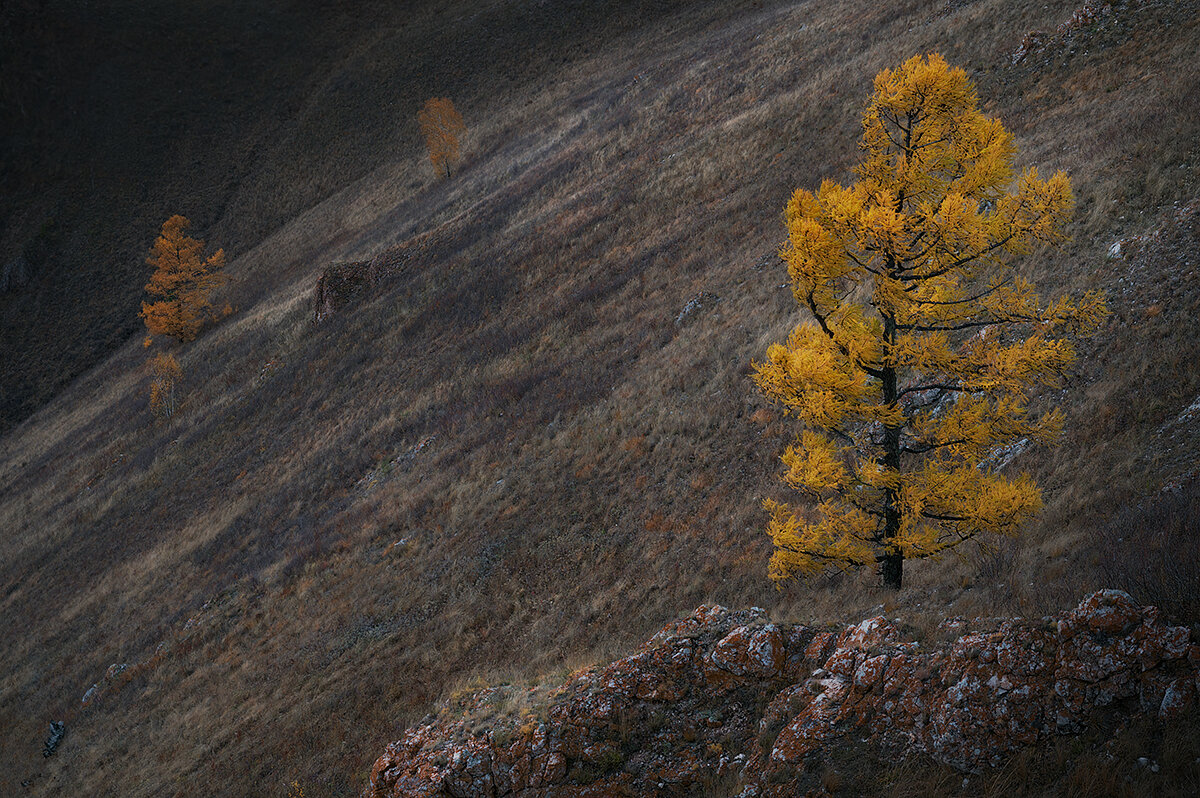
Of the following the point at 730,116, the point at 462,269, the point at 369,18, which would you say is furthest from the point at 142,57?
the point at 730,116

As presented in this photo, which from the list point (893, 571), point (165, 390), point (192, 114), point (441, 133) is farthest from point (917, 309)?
point (192, 114)

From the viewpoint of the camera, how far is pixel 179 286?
56.8 meters

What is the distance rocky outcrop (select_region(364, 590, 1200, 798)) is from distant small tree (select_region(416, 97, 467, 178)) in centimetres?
5888

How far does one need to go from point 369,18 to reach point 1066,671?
113320mm

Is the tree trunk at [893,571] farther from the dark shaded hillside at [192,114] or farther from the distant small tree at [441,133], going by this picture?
the dark shaded hillside at [192,114]

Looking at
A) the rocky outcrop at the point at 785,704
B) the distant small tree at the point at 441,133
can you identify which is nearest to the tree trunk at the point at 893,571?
the rocky outcrop at the point at 785,704

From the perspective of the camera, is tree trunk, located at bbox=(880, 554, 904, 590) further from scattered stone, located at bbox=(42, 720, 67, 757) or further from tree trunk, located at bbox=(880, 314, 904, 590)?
scattered stone, located at bbox=(42, 720, 67, 757)

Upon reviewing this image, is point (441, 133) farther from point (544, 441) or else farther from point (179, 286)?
point (544, 441)

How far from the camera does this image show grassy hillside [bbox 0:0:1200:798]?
13.3 m

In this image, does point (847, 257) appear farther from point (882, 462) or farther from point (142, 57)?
point (142, 57)

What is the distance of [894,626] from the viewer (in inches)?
311

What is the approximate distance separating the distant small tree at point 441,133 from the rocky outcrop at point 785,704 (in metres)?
58.9

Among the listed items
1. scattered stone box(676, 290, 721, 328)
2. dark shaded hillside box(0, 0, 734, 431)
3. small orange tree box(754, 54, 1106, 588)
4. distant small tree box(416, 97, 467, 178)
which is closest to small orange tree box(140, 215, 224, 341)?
dark shaded hillside box(0, 0, 734, 431)

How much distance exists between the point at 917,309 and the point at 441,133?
6037 centimetres
